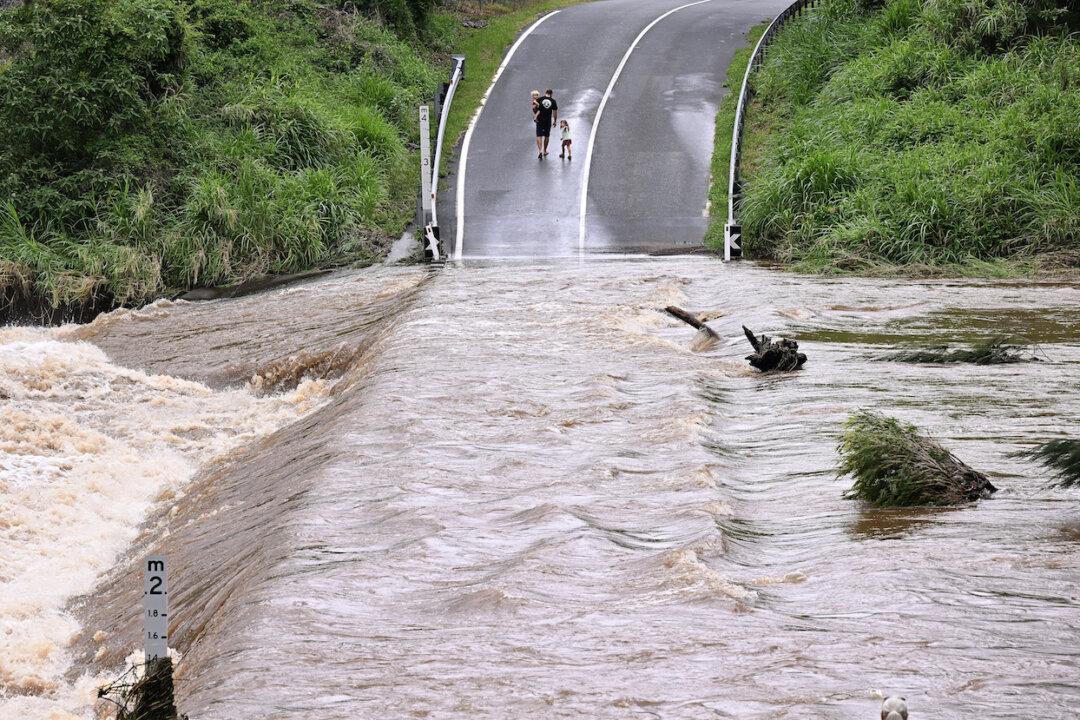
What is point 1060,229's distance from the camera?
19453 millimetres

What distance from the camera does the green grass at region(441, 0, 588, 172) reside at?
2903 cm

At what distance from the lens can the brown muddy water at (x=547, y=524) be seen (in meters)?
5.85

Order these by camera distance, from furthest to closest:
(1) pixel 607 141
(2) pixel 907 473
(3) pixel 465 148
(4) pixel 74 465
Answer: (3) pixel 465 148 → (1) pixel 607 141 → (4) pixel 74 465 → (2) pixel 907 473

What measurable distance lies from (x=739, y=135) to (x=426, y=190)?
664 cm

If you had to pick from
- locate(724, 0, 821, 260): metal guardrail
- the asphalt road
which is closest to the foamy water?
the asphalt road

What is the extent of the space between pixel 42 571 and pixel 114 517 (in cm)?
145

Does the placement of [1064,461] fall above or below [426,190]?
below

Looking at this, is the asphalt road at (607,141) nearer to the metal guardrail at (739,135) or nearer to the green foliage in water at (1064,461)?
the metal guardrail at (739,135)

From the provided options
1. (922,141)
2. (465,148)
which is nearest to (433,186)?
(465,148)

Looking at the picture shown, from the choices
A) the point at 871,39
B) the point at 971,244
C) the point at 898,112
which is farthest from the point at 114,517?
the point at 871,39

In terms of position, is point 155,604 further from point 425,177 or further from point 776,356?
point 425,177

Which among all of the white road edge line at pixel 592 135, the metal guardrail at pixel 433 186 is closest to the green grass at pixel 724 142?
the white road edge line at pixel 592 135

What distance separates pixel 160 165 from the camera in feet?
79.8

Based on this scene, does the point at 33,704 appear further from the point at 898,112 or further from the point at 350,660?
the point at 898,112
